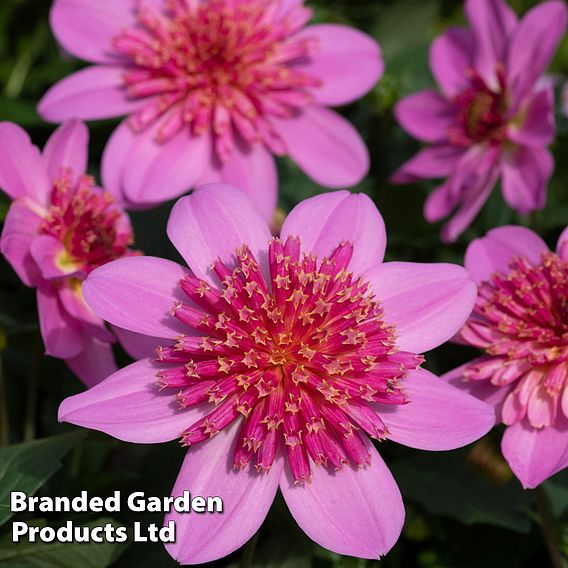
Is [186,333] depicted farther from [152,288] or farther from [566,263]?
[566,263]

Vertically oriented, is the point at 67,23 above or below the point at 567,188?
above

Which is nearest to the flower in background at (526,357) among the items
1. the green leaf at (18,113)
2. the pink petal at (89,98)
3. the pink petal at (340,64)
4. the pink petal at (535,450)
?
the pink petal at (535,450)

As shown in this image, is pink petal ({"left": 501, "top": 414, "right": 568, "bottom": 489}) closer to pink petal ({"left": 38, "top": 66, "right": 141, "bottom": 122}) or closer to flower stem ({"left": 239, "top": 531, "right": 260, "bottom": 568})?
flower stem ({"left": 239, "top": 531, "right": 260, "bottom": 568})

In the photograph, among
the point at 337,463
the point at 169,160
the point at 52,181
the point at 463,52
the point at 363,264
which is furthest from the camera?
the point at 463,52

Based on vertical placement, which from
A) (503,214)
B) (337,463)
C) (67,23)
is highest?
(67,23)

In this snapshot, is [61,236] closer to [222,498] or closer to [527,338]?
[222,498]

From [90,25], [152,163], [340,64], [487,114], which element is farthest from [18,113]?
[487,114]

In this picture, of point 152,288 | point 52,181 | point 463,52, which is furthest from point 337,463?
point 463,52
